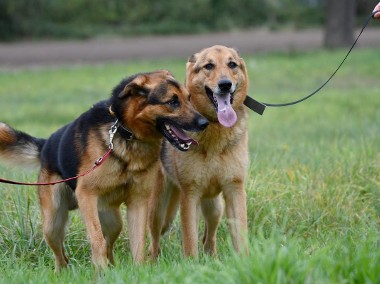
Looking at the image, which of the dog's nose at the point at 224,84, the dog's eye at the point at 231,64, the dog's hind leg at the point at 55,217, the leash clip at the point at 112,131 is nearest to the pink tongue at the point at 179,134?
the leash clip at the point at 112,131

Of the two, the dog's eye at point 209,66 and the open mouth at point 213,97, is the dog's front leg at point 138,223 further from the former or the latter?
the dog's eye at point 209,66

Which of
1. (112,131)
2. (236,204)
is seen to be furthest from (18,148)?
(236,204)

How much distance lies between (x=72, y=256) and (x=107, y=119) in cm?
144

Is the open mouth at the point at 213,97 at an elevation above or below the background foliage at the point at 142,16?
above

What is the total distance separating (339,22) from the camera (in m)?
30.8

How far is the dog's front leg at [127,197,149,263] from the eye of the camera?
680 cm

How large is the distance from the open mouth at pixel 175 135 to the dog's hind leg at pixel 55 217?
1.23m

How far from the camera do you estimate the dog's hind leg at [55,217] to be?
704cm

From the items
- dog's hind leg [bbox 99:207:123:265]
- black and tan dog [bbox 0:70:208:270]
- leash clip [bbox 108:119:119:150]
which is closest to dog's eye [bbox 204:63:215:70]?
black and tan dog [bbox 0:70:208:270]

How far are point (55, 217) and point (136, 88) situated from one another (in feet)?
4.67

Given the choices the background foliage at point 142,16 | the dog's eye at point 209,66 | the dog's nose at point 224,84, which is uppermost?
the dog's eye at point 209,66

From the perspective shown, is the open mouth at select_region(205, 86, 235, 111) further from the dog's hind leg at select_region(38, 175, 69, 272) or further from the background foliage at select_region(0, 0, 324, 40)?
the background foliage at select_region(0, 0, 324, 40)

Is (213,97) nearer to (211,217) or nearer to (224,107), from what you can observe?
(224,107)

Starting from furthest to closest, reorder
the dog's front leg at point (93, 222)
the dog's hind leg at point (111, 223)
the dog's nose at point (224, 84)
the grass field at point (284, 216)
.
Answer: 1. the dog's hind leg at point (111, 223)
2. the dog's nose at point (224, 84)
3. the dog's front leg at point (93, 222)
4. the grass field at point (284, 216)
